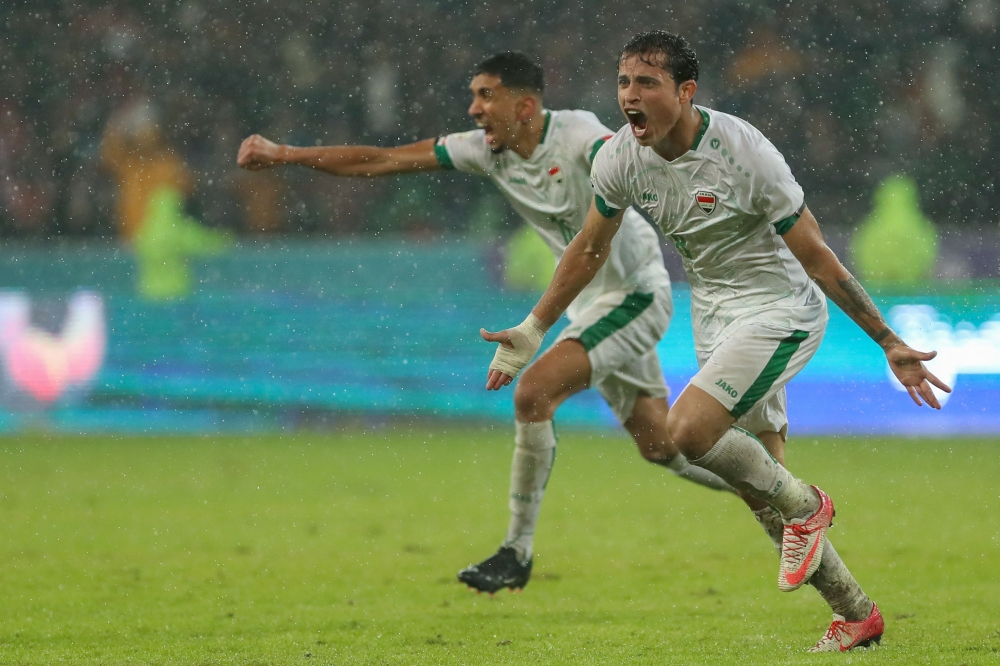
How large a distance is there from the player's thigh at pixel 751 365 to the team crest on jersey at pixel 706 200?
408 millimetres

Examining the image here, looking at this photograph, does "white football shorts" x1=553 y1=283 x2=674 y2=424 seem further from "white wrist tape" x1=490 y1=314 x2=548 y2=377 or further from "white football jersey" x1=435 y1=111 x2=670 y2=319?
"white wrist tape" x1=490 y1=314 x2=548 y2=377

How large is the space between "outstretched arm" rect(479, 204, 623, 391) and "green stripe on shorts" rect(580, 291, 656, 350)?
909 millimetres

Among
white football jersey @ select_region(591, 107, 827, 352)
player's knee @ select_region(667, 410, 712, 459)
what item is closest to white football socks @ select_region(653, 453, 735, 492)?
white football jersey @ select_region(591, 107, 827, 352)

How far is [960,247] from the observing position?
11.5 meters

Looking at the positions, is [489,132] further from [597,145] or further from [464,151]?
[597,145]

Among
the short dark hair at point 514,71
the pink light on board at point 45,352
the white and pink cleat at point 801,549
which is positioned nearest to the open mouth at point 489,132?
the short dark hair at point 514,71

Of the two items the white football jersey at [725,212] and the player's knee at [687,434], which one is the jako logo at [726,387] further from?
the white football jersey at [725,212]

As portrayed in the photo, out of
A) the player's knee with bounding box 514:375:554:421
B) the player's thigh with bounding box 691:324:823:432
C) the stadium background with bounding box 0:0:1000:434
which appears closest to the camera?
the player's thigh with bounding box 691:324:823:432

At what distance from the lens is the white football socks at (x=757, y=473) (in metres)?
4.08

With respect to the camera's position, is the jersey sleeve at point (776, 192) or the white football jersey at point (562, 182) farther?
the white football jersey at point (562, 182)

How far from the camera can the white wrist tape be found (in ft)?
14.6

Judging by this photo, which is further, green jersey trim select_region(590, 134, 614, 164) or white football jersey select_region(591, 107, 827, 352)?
green jersey trim select_region(590, 134, 614, 164)

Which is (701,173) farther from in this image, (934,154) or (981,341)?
(934,154)

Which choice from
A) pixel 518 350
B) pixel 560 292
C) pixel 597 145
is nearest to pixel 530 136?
pixel 597 145
